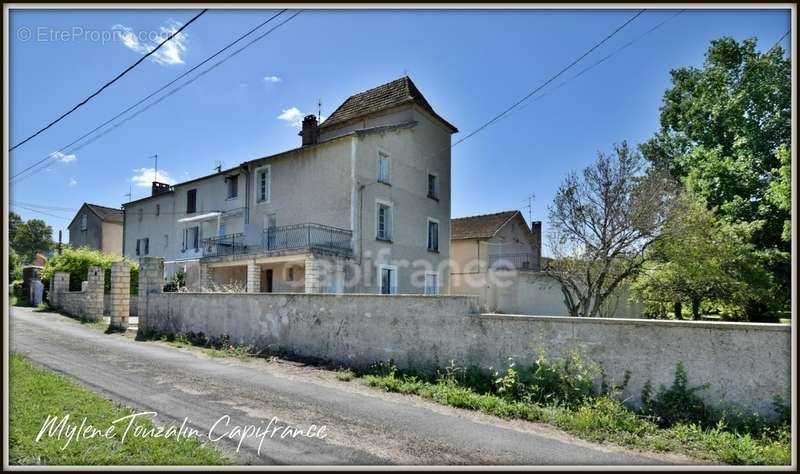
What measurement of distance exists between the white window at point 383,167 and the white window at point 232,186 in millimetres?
8025

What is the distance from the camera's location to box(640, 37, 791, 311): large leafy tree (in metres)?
20.3

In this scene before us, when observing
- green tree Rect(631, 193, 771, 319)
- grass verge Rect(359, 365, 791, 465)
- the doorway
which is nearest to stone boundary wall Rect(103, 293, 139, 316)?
the doorway

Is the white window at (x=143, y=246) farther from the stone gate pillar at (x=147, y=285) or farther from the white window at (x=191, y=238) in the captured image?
the stone gate pillar at (x=147, y=285)

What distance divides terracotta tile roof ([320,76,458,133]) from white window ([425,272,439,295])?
8.12 meters

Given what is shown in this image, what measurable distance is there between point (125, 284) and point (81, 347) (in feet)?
16.8

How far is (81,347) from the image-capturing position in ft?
Answer: 37.0

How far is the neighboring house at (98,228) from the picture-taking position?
37.8 metres

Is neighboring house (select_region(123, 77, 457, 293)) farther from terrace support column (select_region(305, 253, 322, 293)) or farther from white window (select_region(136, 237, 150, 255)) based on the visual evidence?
white window (select_region(136, 237, 150, 255))

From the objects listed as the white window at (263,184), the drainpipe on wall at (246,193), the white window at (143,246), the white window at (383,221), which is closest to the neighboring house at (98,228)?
the white window at (143,246)

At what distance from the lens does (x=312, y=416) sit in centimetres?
612

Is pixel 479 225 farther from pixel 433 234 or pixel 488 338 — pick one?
pixel 488 338

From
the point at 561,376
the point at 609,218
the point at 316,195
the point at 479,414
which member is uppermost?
the point at 316,195

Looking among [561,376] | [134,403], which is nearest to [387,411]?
[561,376]

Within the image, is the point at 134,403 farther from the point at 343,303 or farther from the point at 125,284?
the point at 125,284
